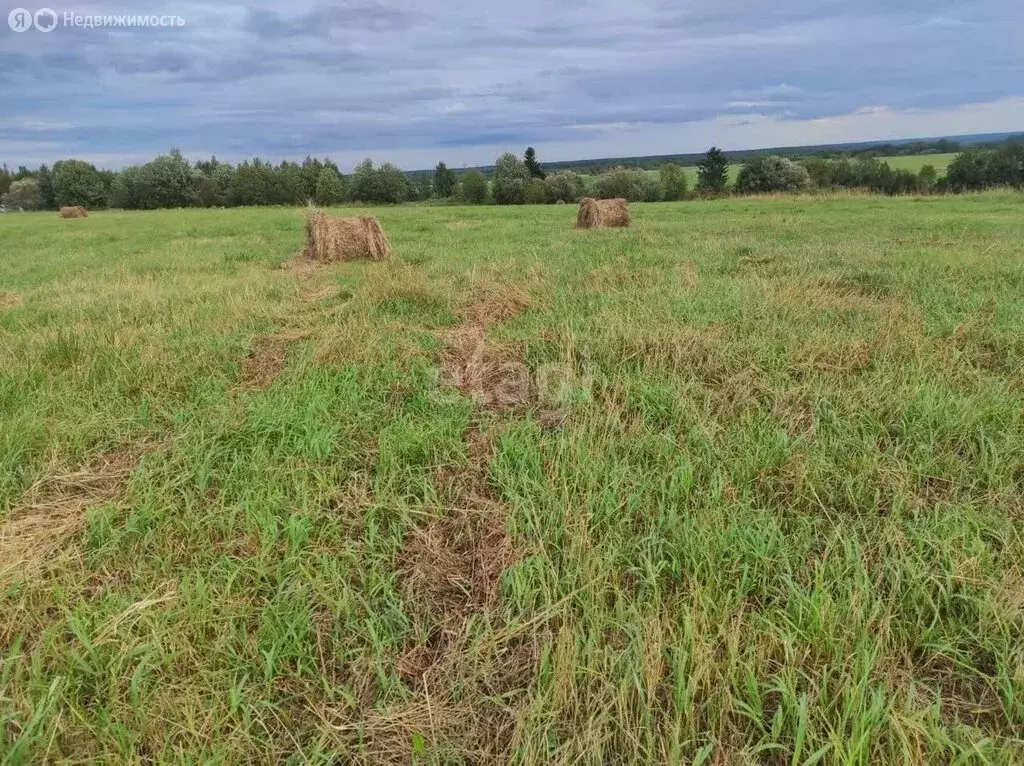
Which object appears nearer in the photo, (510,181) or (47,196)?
(510,181)

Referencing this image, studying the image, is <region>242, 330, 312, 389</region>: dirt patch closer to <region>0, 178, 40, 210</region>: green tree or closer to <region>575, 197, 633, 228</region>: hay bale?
<region>575, 197, 633, 228</region>: hay bale

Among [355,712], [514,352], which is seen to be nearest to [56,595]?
[355,712]

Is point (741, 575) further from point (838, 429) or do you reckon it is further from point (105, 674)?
point (105, 674)

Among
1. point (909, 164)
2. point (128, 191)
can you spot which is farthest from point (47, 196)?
point (909, 164)

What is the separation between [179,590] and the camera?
2291 mm

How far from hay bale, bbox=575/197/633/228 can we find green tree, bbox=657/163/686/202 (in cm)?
2559

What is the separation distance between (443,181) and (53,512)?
60373 mm

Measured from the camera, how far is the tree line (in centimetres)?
3806

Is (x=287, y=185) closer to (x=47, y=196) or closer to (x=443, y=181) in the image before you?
(x=443, y=181)

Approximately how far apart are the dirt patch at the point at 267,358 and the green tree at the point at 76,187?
6110cm

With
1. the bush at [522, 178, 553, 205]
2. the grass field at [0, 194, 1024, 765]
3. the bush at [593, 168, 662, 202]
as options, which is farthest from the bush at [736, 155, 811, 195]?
the grass field at [0, 194, 1024, 765]

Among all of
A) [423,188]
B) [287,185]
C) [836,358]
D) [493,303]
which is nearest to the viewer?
[836,358]

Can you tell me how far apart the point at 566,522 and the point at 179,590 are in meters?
1.62

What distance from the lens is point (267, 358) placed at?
4.73m
